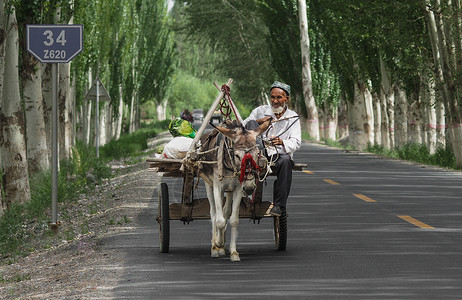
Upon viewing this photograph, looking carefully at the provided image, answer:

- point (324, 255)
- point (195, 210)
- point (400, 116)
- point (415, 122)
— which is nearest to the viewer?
point (324, 255)

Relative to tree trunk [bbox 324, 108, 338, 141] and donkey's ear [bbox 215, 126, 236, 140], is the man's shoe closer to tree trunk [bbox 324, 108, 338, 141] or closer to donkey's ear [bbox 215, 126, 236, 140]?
donkey's ear [bbox 215, 126, 236, 140]

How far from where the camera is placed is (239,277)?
9500 mm

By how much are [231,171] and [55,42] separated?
5124 mm

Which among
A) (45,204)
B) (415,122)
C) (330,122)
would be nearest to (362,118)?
(415,122)

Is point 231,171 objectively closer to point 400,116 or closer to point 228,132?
point 228,132

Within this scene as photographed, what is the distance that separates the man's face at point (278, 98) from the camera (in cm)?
1112

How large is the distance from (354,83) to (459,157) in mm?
18385

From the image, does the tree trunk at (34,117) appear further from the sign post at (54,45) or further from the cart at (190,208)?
→ the cart at (190,208)

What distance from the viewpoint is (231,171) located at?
10016mm

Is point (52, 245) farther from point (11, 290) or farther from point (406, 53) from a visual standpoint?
point (406, 53)

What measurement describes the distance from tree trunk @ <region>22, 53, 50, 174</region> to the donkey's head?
14.8 metres

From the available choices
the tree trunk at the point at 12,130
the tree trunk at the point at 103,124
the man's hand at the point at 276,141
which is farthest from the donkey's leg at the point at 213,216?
the tree trunk at the point at 103,124

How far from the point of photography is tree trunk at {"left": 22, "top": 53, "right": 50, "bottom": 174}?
24.0 metres

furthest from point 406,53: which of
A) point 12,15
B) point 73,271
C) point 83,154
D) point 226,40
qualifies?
point 226,40
